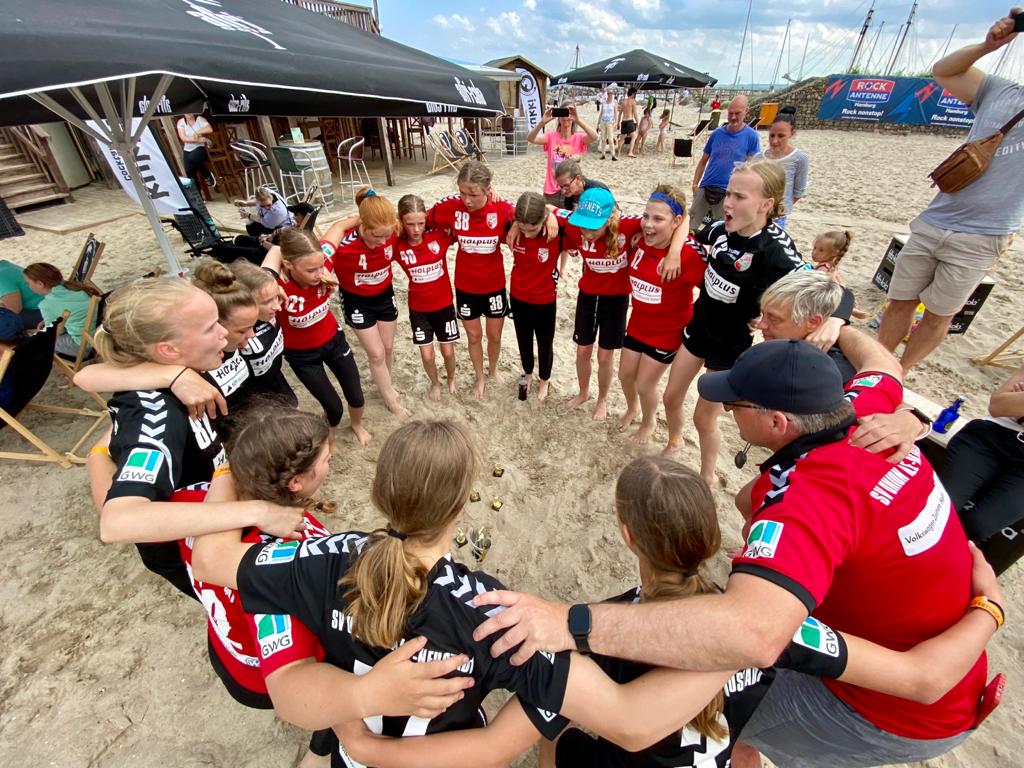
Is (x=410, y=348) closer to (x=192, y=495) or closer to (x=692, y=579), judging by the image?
(x=192, y=495)

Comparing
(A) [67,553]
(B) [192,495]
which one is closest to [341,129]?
(A) [67,553]

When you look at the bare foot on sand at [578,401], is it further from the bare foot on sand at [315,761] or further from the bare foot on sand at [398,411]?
the bare foot on sand at [315,761]

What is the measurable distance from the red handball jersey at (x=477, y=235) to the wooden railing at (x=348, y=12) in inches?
439

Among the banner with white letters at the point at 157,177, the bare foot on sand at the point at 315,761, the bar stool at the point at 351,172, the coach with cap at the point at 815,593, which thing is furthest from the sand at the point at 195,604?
the bar stool at the point at 351,172

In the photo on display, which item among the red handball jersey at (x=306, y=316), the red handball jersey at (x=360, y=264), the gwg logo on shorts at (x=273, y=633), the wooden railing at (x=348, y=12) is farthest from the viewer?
the wooden railing at (x=348, y=12)

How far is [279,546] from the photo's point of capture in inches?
50.9

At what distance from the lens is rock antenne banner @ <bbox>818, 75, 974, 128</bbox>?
1838 centimetres

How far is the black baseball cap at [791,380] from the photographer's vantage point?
1.40 m

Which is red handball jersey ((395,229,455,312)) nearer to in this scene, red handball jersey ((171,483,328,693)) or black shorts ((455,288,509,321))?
black shorts ((455,288,509,321))

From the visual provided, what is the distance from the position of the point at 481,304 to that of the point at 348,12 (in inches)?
560

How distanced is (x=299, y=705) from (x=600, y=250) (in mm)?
3167

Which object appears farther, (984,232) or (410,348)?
(410,348)

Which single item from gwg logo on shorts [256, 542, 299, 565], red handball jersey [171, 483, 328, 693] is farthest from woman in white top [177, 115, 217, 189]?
gwg logo on shorts [256, 542, 299, 565]

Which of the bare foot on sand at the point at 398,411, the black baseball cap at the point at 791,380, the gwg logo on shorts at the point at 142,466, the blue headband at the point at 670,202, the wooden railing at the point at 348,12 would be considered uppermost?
the wooden railing at the point at 348,12
